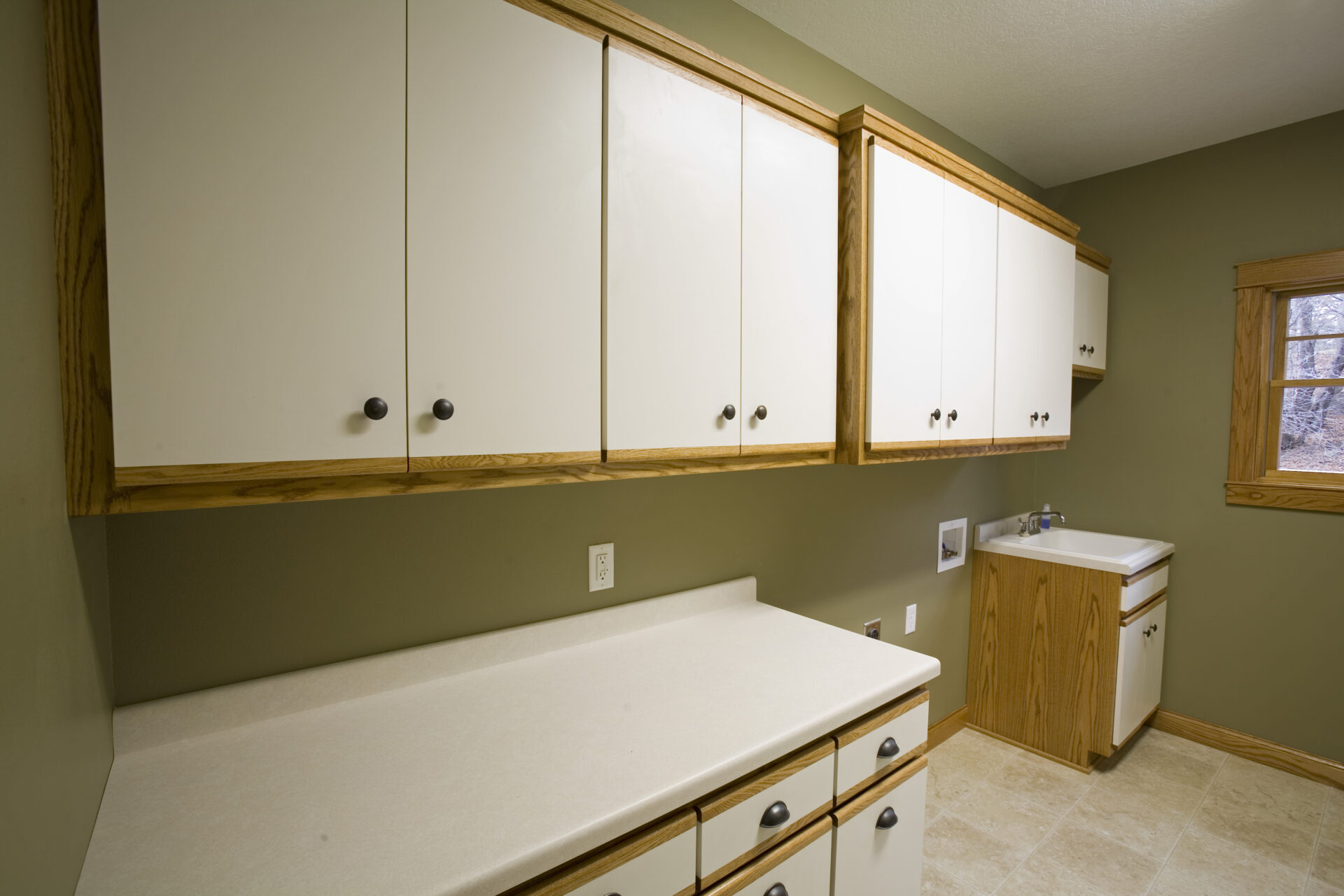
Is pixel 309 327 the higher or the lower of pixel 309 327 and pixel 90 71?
the lower

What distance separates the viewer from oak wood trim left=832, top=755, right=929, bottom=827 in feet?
4.06

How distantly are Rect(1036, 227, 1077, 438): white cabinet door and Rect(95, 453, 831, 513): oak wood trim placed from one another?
1.84 meters

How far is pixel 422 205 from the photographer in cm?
93

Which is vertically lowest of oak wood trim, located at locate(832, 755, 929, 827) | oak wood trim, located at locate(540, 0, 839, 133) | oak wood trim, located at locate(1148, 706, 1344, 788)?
oak wood trim, located at locate(1148, 706, 1344, 788)

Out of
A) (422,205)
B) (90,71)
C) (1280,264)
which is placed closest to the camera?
(90,71)

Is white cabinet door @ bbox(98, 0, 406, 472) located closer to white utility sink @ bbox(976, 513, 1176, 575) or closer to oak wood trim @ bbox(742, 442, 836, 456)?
oak wood trim @ bbox(742, 442, 836, 456)

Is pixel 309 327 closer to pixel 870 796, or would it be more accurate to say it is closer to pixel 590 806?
pixel 590 806

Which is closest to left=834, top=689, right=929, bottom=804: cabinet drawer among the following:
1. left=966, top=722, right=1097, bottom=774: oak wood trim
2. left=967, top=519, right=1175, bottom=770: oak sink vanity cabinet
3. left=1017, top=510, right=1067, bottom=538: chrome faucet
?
left=967, top=519, right=1175, bottom=770: oak sink vanity cabinet

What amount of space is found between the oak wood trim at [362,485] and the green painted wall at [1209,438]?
280 cm

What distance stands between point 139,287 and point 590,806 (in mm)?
904

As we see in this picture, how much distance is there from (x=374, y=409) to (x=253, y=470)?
6.7 inches

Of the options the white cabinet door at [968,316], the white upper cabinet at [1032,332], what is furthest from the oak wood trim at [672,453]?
the white upper cabinet at [1032,332]

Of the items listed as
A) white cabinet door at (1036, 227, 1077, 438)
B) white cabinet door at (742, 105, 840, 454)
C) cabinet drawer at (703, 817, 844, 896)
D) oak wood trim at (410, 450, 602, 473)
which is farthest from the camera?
white cabinet door at (1036, 227, 1077, 438)

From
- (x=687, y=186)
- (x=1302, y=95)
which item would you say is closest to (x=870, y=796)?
(x=687, y=186)
